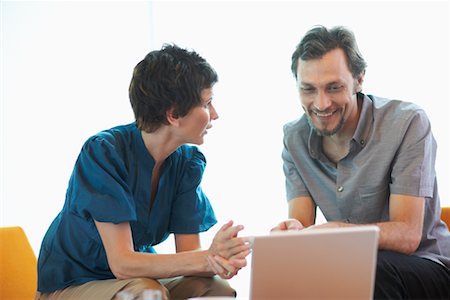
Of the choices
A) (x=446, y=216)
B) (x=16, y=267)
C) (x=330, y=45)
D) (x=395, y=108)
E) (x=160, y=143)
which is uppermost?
(x=330, y=45)

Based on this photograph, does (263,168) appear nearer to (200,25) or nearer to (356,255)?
(200,25)

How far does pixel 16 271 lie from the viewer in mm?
2527

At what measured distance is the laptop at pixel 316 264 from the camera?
1.53 meters

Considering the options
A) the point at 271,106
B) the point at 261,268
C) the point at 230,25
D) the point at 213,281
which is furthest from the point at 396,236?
the point at 230,25

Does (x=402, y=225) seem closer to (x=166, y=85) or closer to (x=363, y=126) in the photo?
(x=363, y=126)

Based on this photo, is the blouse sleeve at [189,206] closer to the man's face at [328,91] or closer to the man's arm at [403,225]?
the man's face at [328,91]

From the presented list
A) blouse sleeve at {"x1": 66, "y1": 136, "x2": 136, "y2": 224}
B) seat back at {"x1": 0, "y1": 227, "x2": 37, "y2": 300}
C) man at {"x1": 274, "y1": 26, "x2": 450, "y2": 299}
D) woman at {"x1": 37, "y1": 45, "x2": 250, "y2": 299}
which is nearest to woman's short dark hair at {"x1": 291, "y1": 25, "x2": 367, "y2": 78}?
man at {"x1": 274, "y1": 26, "x2": 450, "y2": 299}

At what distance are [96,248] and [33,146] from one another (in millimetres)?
1774

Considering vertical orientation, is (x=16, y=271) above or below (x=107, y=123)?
below

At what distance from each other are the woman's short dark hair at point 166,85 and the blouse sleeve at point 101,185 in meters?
0.15

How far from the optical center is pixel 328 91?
2.37 metres

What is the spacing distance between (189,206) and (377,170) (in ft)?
2.01

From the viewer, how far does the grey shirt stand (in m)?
2.28

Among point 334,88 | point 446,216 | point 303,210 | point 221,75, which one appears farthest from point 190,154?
point 221,75
